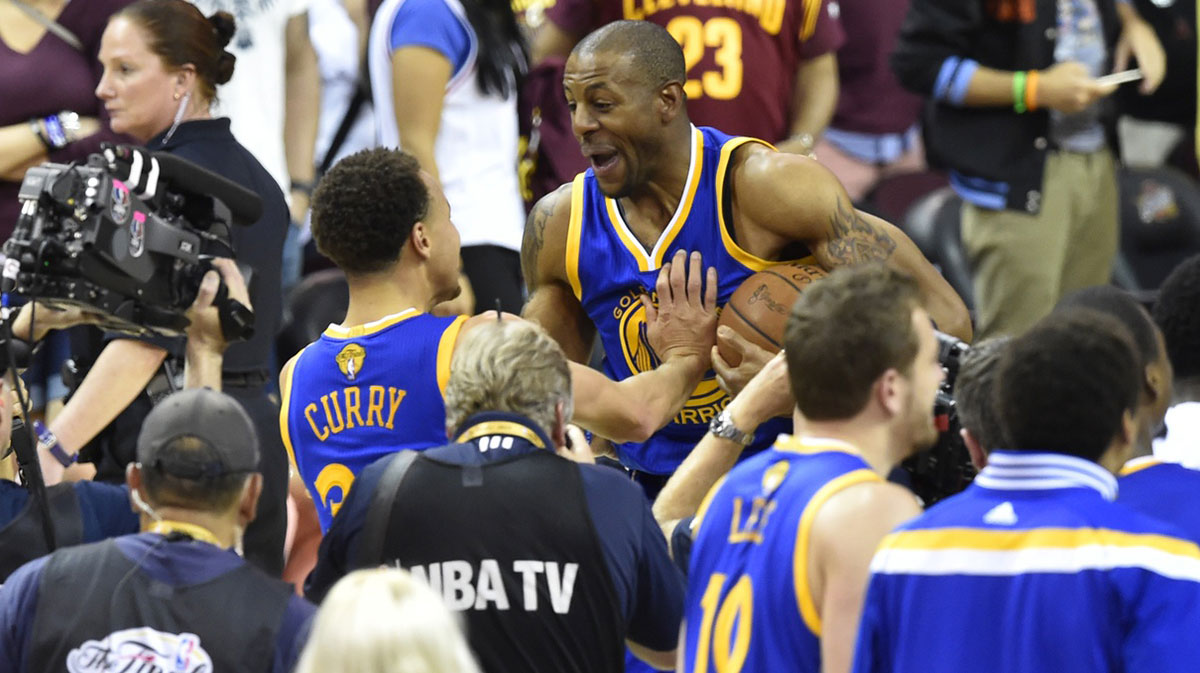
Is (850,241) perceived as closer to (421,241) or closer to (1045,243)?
(421,241)

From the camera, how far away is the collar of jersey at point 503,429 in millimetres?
4078

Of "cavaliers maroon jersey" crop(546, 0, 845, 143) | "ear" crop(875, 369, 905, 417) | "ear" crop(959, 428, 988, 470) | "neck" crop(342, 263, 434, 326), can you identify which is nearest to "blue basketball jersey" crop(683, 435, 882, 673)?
"ear" crop(875, 369, 905, 417)

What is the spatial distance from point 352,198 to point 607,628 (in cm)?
148

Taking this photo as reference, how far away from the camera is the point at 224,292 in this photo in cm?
512

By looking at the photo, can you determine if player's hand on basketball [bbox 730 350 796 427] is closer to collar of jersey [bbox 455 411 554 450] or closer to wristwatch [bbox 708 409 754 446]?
wristwatch [bbox 708 409 754 446]

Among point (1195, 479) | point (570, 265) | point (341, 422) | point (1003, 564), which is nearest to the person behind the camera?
point (1003, 564)

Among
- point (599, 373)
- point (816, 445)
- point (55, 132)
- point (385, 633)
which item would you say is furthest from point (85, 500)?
point (55, 132)

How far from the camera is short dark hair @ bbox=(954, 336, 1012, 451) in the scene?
3.84 m

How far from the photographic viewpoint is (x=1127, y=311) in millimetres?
4344

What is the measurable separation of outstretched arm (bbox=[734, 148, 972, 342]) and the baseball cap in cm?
181

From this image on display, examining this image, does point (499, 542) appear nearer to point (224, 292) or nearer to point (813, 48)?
point (224, 292)

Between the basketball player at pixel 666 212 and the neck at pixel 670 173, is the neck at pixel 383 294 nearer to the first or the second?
the basketball player at pixel 666 212

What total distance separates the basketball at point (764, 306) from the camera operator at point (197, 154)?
1.41 metres

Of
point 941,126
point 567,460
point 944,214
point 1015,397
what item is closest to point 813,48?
point 941,126
